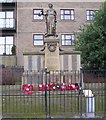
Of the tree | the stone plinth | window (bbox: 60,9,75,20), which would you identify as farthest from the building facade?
the stone plinth

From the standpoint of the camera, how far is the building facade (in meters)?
45.1

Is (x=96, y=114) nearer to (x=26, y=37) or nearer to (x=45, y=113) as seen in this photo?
(x=45, y=113)

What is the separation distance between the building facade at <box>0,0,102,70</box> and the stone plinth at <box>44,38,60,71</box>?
69.8ft

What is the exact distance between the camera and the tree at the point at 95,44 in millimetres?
35406

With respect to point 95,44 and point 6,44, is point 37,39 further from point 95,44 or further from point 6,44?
point 95,44

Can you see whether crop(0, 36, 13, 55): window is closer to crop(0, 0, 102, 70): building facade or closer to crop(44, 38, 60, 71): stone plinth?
crop(0, 0, 102, 70): building facade

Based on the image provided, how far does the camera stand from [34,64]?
24.3 metres

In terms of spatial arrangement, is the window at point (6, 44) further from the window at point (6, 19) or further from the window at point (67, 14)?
the window at point (67, 14)

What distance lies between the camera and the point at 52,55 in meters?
23.4

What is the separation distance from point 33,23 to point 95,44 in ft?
38.2

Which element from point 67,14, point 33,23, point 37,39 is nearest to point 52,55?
point 37,39

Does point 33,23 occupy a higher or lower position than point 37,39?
higher

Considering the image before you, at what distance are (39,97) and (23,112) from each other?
2508 mm

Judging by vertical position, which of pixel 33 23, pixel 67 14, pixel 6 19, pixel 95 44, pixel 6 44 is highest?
pixel 67 14
